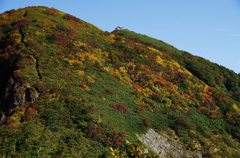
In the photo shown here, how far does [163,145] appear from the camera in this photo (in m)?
26.8

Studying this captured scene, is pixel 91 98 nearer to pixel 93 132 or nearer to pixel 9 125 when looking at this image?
pixel 93 132

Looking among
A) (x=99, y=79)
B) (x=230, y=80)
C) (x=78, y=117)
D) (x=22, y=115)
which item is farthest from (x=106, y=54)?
(x=230, y=80)

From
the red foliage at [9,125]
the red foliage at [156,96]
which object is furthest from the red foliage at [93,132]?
the red foliage at [156,96]

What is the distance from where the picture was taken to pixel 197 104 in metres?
38.2

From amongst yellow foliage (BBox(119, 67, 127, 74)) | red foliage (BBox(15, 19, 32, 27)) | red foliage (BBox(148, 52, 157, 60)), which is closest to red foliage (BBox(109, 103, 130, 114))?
yellow foliage (BBox(119, 67, 127, 74))

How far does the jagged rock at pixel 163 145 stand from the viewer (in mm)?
25789

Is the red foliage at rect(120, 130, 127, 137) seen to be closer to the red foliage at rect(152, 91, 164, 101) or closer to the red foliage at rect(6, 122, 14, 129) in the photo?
the red foliage at rect(6, 122, 14, 129)

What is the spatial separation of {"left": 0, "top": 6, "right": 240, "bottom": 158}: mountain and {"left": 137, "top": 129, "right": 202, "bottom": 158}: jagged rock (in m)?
0.59

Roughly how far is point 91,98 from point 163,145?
13.1 m

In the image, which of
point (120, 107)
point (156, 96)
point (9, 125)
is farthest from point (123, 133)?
point (156, 96)

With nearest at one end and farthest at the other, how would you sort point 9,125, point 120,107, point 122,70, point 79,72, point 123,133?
point 9,125 < point 123,133 < point 120,107 < point 79,72 < point 122,70

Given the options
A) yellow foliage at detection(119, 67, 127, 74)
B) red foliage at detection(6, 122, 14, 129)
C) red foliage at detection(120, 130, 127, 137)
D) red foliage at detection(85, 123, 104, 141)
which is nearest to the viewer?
red foliage at detection(6, 122, 14, 129)

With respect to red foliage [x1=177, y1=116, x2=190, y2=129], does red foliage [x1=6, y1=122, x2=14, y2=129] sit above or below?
below

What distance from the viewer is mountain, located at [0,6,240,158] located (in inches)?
778
